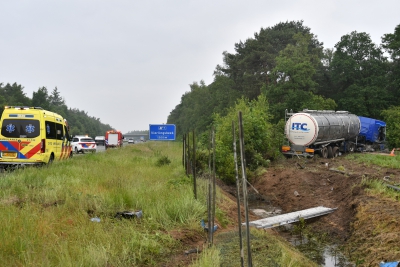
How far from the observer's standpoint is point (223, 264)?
5.75m

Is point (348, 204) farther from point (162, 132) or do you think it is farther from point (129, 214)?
point (162, 132)

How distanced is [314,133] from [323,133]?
1198 mm

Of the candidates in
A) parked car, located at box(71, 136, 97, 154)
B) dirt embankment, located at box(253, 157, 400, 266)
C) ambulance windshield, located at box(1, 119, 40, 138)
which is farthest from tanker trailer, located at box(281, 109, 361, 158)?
parked car, located at box(71, 136, 97, 154)

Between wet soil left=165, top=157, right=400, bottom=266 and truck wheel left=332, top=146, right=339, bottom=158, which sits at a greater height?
truck wheel left=332, top=146, right=339, bottom=158

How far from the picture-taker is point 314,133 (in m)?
23.0

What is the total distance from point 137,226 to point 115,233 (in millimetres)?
968

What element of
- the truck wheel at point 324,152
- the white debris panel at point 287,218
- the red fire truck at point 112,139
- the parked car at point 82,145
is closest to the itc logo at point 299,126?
the truck wheel at point 324,152

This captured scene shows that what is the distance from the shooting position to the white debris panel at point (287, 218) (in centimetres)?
931

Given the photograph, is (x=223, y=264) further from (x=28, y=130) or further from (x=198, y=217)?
(x=28, y=130)

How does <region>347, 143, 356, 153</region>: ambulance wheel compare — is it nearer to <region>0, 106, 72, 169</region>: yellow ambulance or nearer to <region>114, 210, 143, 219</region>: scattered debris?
<region>0, 106, 72, 169</region>: yellow ambulance

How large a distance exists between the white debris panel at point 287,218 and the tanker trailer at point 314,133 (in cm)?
1188

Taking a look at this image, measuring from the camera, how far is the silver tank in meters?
23.2

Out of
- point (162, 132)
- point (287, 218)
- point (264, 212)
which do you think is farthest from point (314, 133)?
point (287, 218)

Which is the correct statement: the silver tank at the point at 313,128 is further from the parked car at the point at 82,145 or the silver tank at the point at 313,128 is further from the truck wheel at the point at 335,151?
the parked car at the point at 82,145
